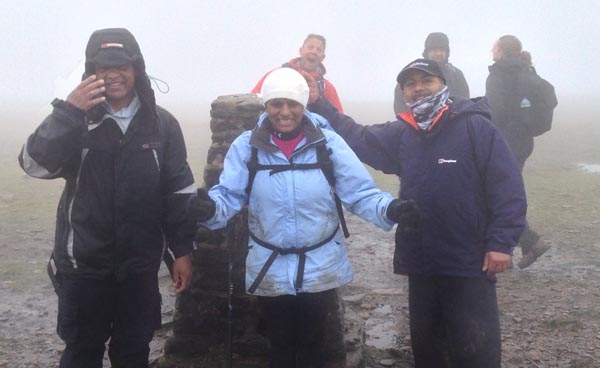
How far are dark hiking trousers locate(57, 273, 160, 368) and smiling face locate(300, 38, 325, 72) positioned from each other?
125 inches

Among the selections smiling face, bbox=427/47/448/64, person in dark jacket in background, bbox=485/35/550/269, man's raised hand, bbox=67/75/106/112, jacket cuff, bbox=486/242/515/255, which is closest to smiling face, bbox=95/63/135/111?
man's raised hand, bbox=67/75/106/112

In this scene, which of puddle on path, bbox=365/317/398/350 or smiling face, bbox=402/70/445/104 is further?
puddle on path, bbox=365/317/398/350

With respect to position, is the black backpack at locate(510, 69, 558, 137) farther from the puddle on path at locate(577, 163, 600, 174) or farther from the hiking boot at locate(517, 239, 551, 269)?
the puddle on path at locate(577, 163, 600, 174)

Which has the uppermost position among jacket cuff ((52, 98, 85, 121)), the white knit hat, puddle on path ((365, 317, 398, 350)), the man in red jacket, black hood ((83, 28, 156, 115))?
the man in red jacket

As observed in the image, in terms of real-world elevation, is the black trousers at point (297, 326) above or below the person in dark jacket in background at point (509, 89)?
below

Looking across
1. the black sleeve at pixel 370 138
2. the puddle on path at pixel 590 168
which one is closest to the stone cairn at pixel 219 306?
the black sleeve at pixel 370 138

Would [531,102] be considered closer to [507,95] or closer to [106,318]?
[507,95]

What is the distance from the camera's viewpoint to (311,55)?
20.6 feet

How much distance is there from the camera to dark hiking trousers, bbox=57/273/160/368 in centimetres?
363

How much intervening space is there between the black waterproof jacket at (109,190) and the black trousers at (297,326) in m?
0.85

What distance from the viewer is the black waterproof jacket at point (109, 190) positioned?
3.53 meters

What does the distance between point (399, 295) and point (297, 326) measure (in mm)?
3352

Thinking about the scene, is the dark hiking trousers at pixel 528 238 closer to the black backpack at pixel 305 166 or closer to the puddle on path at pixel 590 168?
the black backpack at pixel 305 166

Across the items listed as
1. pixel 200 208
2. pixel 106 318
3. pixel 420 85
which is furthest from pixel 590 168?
pixel 106 318
